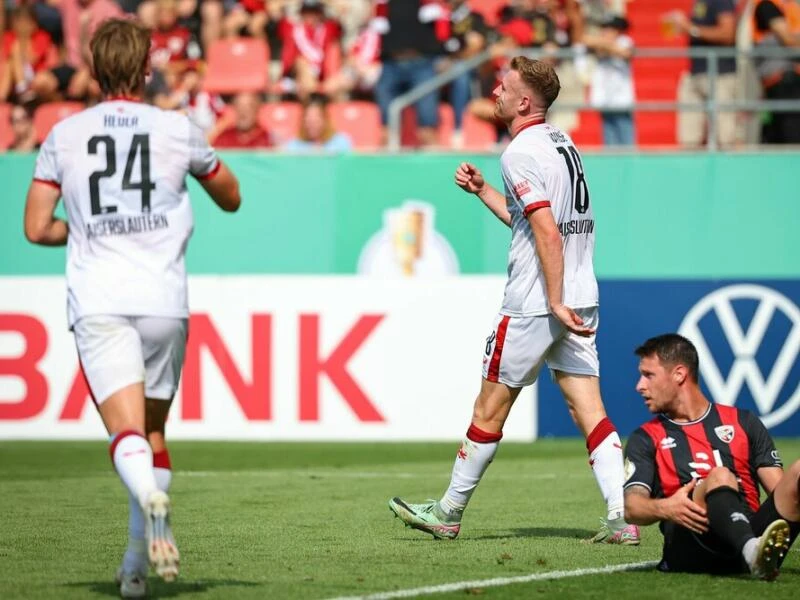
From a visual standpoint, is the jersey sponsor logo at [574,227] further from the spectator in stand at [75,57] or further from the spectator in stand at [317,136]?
the spectator in stand at [75,57]

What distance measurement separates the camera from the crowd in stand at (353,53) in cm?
1572

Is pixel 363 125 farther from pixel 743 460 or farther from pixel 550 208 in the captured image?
pixel 743 460

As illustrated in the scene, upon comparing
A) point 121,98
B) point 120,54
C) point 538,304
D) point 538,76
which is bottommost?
point 538,304

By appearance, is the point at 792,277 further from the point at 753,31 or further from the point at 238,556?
the point at 238,556

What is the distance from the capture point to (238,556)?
685cm

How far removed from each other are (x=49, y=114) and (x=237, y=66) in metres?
2.32

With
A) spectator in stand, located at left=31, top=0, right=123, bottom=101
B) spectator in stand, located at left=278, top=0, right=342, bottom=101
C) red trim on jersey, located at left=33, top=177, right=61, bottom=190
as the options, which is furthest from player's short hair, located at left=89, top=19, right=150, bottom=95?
spectator in stand, located at left=278, top=0, right=342, bottom=101

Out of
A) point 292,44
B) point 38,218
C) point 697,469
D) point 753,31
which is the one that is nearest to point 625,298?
point 753,31

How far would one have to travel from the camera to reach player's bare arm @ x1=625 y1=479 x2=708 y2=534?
5.91m

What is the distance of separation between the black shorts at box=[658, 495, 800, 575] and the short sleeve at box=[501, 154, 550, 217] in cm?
167

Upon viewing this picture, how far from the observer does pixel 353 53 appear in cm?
1719

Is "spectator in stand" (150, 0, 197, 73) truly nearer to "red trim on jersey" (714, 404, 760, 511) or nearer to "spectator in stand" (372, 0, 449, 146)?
"spectator in stand" (372, 0, 449, 146)

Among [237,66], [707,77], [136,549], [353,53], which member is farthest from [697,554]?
[237,66]

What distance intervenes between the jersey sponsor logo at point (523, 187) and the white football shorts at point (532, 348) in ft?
2.00
